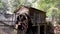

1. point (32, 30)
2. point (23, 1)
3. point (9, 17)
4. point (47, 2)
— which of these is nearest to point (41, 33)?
point (32, 30)

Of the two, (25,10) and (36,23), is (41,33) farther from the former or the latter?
(25,10)

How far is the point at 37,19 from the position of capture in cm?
598

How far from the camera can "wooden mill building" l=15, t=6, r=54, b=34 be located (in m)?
5.73

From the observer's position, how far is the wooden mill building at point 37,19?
573 centimetres

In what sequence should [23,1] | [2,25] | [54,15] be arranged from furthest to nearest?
[23,1], [54,15], [2,25]

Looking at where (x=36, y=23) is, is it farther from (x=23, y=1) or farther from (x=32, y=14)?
(x=23, y=1)

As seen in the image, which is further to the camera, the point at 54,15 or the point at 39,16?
the point at 54,15

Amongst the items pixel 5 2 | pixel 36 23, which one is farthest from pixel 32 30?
pixel 5 2

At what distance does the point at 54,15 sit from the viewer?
8.19 metres

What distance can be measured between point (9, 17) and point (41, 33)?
1288mm

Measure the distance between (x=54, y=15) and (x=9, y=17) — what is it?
8.41 ft

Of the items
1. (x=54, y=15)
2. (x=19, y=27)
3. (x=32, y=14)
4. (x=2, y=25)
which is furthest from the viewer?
(x=54, y=15)

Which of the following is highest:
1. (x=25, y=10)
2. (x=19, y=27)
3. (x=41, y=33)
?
(x=25, y=10)

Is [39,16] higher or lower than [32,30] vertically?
higher
